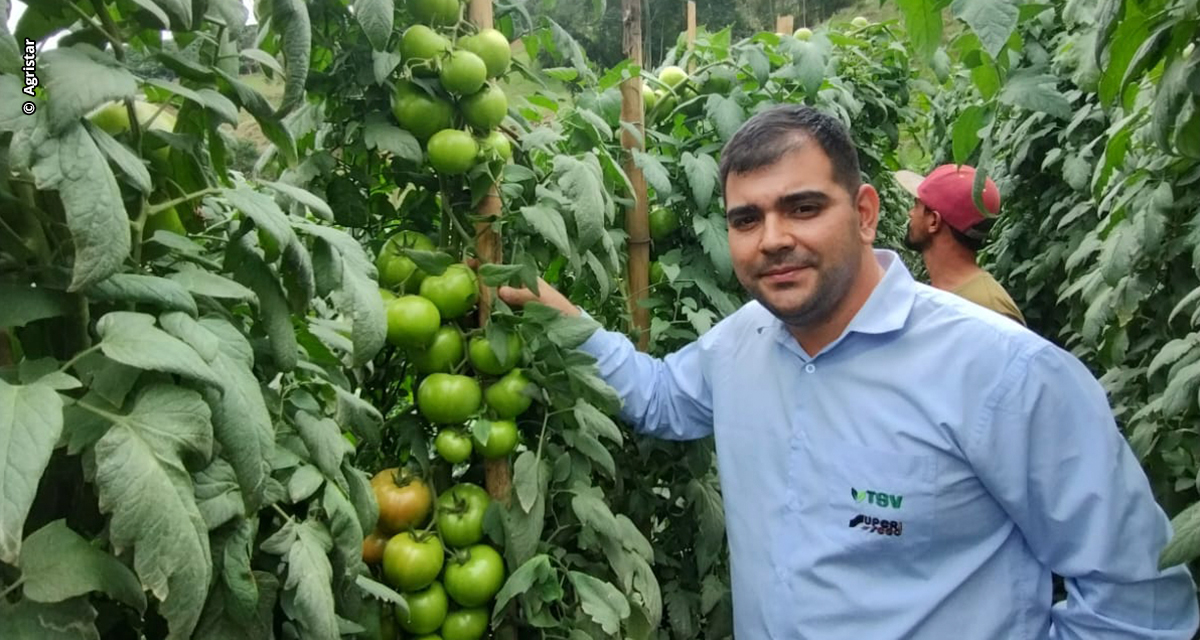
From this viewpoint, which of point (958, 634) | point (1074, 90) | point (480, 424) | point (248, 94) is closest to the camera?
point (248, 94)

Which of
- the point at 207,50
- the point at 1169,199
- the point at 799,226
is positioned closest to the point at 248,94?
the point at 207,50

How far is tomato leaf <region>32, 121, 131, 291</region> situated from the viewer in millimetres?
695

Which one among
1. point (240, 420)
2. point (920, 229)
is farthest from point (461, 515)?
point (920, 229)

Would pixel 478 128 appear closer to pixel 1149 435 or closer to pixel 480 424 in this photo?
A: pixel 480 424

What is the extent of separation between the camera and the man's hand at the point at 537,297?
1.61m

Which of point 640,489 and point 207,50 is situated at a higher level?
point 207,50

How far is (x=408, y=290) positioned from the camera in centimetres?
155

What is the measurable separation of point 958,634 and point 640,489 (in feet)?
2.90

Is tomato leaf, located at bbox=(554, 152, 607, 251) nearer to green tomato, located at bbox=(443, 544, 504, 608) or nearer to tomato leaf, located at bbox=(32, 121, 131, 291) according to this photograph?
green tomato, located at bbox=(443, 544, 504, 608)

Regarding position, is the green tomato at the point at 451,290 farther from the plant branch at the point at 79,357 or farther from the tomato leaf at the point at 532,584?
the plant branch at the point at 79,357

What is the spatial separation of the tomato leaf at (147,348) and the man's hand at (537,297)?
2.79 feet

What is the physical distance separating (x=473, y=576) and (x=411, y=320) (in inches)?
17.3

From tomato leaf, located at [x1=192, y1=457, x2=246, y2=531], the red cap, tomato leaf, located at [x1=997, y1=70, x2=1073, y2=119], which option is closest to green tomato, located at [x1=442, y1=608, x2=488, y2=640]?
tomato leaf, located at [x1=192, y1=457, x2=246, y2=531]

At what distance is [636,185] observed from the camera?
206 centimetres
